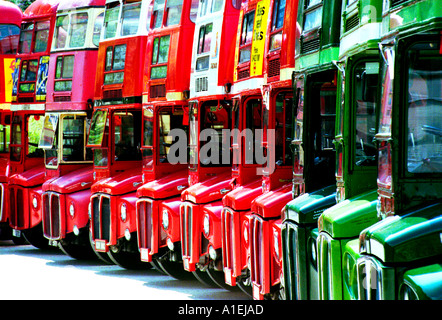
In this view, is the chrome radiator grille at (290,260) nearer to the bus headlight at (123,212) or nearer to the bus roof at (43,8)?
the bus headlight at (123,212)

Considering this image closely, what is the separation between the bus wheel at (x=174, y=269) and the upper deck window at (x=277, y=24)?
169 inches

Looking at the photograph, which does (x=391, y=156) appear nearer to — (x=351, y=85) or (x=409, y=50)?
(x=409, y=50)

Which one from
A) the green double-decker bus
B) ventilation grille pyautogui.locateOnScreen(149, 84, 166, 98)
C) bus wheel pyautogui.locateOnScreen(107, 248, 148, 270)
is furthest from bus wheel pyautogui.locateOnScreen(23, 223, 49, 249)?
the green double-decker bus

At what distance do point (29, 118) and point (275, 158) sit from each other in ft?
30.0

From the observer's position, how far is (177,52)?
13.1m

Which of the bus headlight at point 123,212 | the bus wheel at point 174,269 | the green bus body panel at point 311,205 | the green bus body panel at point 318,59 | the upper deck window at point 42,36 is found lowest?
the bus wheel at point 174,269

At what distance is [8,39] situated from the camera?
19.9 metres

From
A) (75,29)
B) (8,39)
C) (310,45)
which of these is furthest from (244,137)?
(8,39)

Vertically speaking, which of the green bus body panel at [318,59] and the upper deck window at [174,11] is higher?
the upper deck window at [174,11]

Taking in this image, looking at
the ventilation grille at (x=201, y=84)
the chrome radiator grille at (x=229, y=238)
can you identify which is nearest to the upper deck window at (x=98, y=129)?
the ventilation grille at (x=201, y=84)

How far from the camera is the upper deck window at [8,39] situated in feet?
65.2

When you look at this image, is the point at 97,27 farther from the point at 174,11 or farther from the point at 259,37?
the point at 259,37

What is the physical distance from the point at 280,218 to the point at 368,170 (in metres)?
2.10

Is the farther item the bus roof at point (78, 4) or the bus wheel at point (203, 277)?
the bus roof at point (78, 4)
